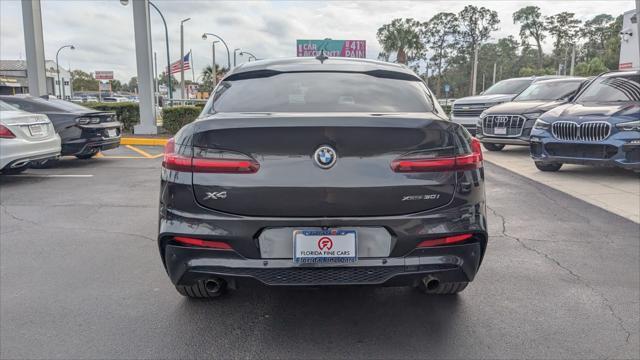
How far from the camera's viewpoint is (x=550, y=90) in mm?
11750

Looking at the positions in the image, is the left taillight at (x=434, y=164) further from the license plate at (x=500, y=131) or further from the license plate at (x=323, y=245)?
the license plate at (x=500, y=131)

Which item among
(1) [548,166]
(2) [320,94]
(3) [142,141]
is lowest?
(1) [548,166]

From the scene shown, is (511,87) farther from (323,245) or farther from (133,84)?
(133,84)

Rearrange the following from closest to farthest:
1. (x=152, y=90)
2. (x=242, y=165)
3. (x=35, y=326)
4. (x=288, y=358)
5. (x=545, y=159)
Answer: (x=242, y=165) < (x=288, y=358) < (x=35, y=326) < (x=545, y=159) < (x=152, y=90)

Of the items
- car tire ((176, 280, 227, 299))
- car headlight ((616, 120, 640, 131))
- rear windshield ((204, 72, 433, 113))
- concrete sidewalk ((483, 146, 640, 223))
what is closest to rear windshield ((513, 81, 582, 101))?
concrete sidewalk ((483, 146, 640, 223))

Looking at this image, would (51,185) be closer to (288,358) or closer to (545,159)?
(288,358)

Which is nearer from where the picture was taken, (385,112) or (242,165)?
(242,165)

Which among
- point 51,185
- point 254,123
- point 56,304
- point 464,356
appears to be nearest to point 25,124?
point 51,185

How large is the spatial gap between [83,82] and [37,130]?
388ft

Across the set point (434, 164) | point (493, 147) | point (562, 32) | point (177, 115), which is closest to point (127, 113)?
point (177, 115)

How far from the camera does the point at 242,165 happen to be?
253 centimetres

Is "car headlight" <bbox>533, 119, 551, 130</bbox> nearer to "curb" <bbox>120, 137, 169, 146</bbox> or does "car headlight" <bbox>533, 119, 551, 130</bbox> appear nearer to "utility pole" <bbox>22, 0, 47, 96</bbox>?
"curb" <bbox>120, 137, 169, 146</bbox>

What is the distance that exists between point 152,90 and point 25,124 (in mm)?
7987

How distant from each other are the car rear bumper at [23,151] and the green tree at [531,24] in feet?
299
